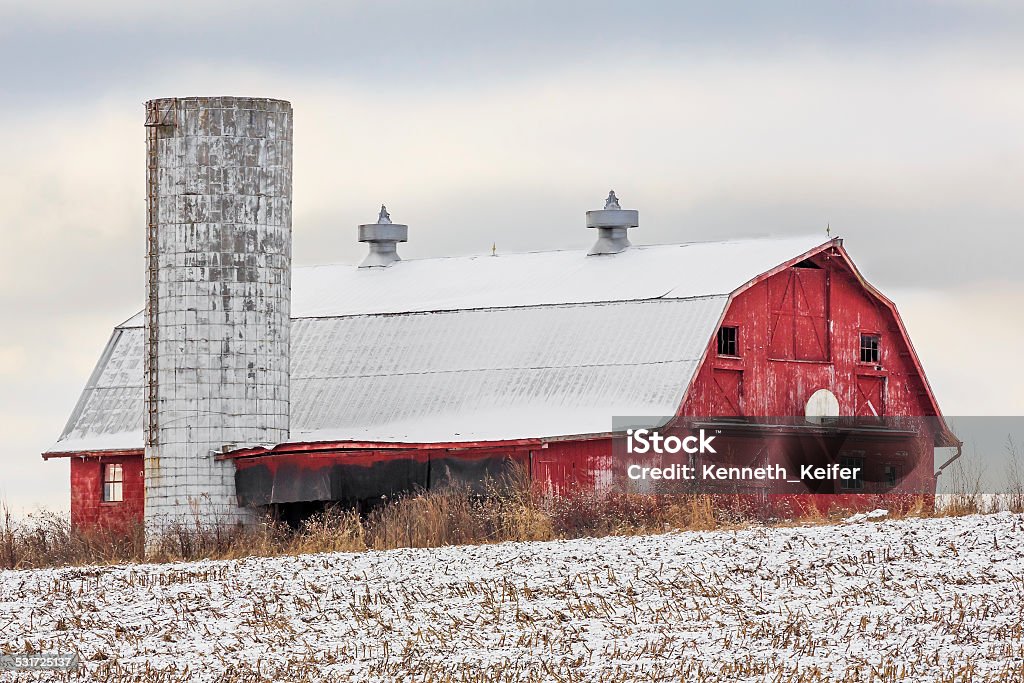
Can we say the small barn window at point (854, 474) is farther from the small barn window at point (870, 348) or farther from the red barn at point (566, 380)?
the small barn window at point (870, 348)

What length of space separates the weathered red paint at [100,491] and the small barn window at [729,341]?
10258 mm

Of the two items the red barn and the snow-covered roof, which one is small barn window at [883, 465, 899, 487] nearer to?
the red barn

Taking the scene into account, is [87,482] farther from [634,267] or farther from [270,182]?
[634,267]

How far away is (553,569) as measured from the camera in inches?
805

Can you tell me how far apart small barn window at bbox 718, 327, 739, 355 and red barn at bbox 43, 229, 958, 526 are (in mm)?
37

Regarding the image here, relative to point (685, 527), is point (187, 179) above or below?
above

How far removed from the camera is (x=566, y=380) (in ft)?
107

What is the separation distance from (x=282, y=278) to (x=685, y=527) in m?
9.15

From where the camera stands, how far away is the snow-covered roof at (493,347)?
31.9 meters

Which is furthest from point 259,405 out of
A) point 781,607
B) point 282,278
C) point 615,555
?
point 781,607

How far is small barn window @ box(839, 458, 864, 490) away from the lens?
1315 inches

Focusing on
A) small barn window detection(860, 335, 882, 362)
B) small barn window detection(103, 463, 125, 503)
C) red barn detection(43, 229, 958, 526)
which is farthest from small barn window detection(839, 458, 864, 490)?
small barn window detection(103, 463, 125, 503)

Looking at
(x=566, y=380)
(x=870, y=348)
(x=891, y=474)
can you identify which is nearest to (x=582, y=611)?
(x=566, y=380)

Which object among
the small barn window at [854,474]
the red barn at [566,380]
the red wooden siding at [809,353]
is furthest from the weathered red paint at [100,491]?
the small barn window at [854,474]
